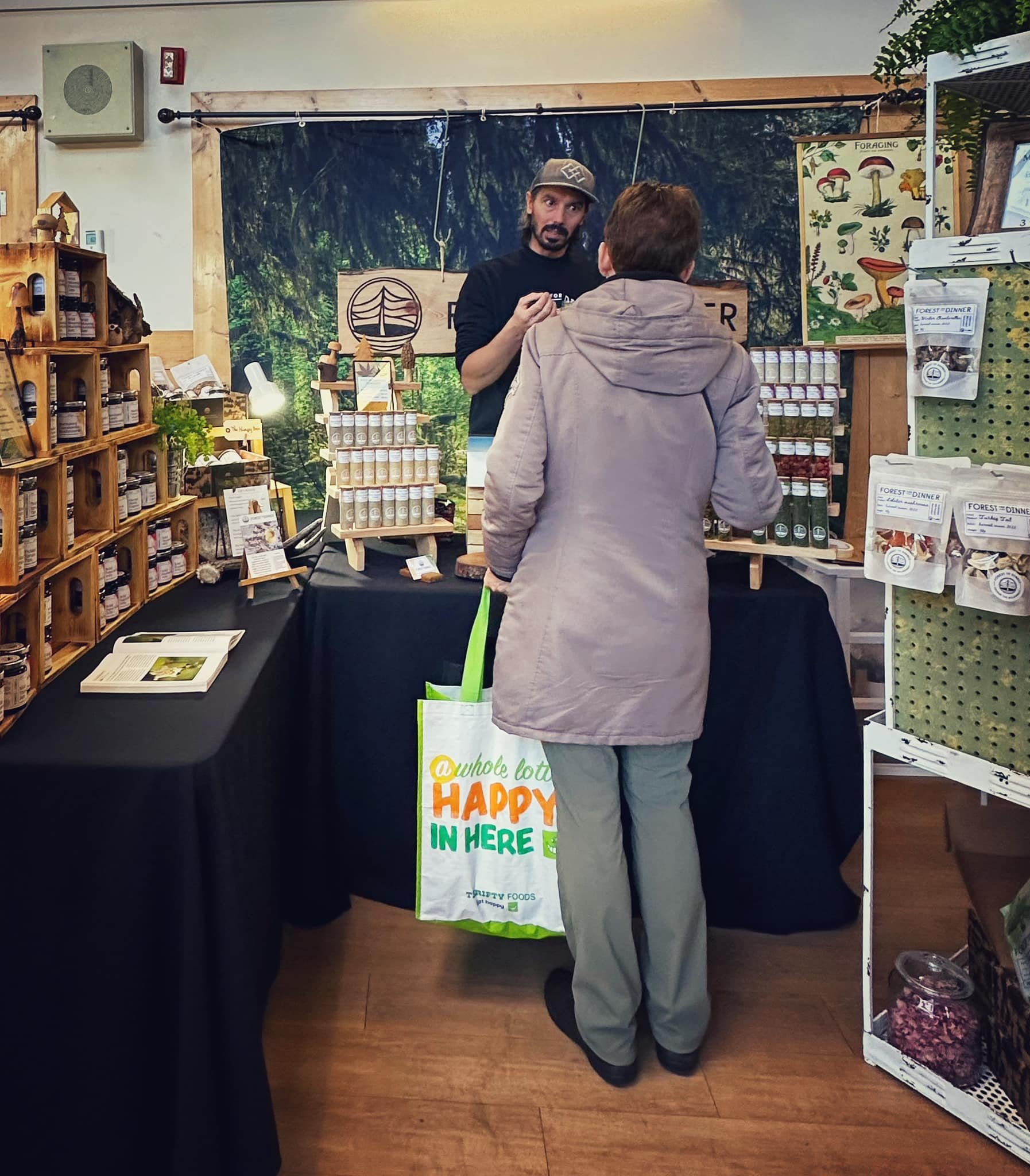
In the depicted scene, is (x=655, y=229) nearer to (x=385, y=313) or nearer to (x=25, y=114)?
(x=385, y=313)

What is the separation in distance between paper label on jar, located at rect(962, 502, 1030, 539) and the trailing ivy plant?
0.65m

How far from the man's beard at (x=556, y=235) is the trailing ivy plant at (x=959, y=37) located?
3.60 ft

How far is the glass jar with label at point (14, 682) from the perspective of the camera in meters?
1.87

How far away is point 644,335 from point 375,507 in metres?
1.20

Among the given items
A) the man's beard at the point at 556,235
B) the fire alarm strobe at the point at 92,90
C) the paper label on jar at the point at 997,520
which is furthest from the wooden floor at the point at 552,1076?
the fire alarm strobe at the point at 92,90

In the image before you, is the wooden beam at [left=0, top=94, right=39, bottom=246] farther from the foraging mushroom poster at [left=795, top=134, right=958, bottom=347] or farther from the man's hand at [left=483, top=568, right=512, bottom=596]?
the foraging mushroom poster at [left=795, top=134, right=958, bottom=347]

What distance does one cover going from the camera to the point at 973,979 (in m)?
2.18

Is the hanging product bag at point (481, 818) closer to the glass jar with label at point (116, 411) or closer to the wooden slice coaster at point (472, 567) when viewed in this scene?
the wooden slice coaster at point (472, 567)

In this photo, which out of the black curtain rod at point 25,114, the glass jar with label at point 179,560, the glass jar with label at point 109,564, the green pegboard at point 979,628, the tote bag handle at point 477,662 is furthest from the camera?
the black curtain rod at point 25,114

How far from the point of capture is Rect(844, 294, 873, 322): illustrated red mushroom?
373 cm

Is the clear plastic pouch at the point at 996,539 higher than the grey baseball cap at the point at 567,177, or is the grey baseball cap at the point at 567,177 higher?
the grey baseball cap at the point at 567,177

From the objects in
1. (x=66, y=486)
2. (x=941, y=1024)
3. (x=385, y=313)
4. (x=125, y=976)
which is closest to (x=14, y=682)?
(x=66, y=486)

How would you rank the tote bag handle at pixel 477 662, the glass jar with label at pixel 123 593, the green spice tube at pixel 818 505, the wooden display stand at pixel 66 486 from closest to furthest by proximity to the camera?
the wooden display stand at pixel 66 486 < the tote bag handle at pixel 477 662 < the glass jar with label at pixel 123 593 < the green spice tube at pixel 818 505

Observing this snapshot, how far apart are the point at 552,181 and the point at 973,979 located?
218cm
